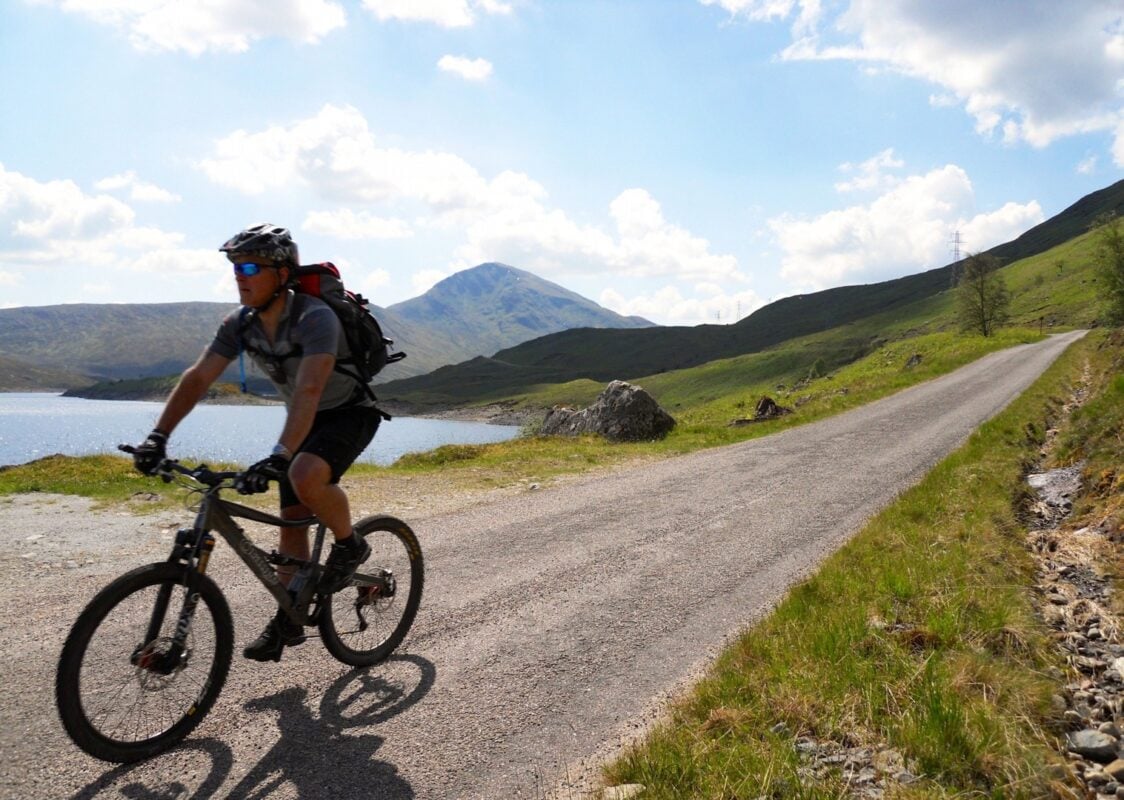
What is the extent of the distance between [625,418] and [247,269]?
20.7 meters

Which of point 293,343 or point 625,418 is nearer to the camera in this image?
point 293,343

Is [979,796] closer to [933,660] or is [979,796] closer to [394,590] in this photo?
[933,660]

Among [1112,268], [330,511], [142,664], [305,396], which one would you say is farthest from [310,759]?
[1112,268]

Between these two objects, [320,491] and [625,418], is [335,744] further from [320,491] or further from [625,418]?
[625,418]

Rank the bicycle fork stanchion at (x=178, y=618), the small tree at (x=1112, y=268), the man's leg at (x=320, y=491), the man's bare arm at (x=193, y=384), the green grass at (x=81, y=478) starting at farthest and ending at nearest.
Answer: the small tree at (x=1112, y=268) → the green grass at (x=81, y=478) → the man's bare arm at (x=193, y=384) → the man's leg at (x=320, y=491) → the bicycle fork stanchion at (x=178, y=618)

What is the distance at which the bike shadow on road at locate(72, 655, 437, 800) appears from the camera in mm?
3850

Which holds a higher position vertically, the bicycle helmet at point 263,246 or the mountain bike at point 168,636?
the bicycle helmet at point 263,246

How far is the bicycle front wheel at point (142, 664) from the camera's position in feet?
13.0

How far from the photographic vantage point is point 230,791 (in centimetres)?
386

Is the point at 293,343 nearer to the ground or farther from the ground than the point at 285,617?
farther from the ground

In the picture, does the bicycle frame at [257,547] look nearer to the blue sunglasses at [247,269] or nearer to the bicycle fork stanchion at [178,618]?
the bicycle fork stanchion at [178,618]

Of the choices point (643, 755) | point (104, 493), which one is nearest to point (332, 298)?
point (643, 755)

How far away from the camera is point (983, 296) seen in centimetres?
8850

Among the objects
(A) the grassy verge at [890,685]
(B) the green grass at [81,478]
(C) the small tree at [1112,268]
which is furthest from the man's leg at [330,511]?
(C) the small tree at [1112,268]
